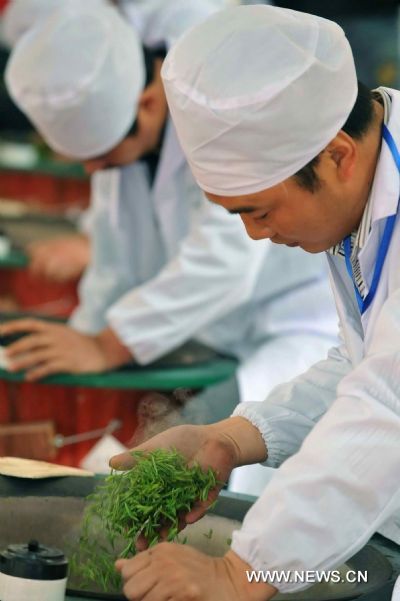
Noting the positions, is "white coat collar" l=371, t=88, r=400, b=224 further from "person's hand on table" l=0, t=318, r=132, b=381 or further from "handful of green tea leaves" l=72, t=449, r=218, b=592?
"person's hand on table" l=0, t=318, r=132, b=381

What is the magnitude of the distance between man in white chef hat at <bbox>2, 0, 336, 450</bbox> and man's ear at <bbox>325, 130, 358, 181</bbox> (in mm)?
1396

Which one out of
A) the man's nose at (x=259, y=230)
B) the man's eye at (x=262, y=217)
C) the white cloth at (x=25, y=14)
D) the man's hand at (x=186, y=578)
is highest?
the man's eye at (x=262, y=217)

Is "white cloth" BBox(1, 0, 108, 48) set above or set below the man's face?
below

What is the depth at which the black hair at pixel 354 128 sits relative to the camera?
163cm

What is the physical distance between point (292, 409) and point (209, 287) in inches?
56.0

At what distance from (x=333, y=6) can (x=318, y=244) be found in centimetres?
627

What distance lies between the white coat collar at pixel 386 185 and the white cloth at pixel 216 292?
1.42 meters

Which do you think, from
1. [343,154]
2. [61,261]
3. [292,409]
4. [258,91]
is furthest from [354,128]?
[61,261]

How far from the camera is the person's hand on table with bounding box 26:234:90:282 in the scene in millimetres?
4773

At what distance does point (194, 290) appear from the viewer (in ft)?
10.7

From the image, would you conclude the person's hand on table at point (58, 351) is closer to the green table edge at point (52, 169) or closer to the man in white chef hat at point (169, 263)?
the man in white chef hat at point (169, 263)

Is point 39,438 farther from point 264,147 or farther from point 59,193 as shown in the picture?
point 59,193

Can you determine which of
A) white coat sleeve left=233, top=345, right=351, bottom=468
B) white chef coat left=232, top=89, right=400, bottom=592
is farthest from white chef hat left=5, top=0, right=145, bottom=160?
white chef coat left=232, top=89, right=400, bottom=592

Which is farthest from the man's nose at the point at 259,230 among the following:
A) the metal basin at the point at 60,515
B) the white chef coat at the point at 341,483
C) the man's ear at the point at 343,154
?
the metal basin at the point at 60,515
